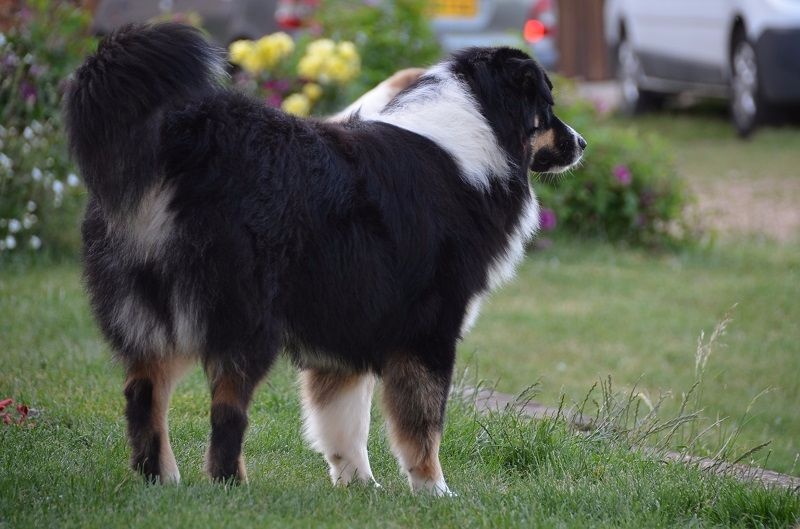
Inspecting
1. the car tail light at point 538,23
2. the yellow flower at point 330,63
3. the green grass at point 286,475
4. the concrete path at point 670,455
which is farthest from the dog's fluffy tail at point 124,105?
the car tail light at point 538,23

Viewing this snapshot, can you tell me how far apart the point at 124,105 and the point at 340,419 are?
1512 millimetres

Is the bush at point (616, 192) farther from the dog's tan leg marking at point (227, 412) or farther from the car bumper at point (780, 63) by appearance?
the dog's tan leg marking at point (227, 412)

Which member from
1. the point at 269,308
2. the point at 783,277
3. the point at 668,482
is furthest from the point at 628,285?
the point at 269,308

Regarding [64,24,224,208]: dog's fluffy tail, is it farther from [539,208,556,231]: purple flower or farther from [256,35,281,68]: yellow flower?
[539,208,556,231]: purple flower

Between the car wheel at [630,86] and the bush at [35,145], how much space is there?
9.03 metres

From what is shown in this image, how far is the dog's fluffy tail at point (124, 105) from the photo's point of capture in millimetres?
3670

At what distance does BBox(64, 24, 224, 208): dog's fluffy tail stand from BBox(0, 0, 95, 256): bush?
4653mm

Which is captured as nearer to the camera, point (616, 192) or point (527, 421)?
point (527, 421)

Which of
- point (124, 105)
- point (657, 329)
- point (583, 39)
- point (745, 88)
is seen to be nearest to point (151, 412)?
point (124, 105)

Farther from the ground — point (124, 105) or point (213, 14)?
point (124, 105)

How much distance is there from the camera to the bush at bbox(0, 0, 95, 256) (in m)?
A: 8.33

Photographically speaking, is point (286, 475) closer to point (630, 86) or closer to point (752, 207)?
point (752, 207)

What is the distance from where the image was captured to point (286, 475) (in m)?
4.54

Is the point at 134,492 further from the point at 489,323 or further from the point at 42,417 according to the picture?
the point at 489,323
